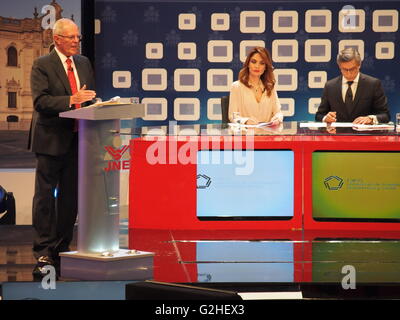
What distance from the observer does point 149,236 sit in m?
4.87

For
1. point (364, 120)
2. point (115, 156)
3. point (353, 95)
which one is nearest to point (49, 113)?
point (115, 156)

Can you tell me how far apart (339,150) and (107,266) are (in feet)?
5.93

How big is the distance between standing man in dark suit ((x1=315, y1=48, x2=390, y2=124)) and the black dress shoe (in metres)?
2.66

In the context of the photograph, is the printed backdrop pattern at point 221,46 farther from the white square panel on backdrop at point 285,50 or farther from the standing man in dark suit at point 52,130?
the standing man in dark suit at point 52,130

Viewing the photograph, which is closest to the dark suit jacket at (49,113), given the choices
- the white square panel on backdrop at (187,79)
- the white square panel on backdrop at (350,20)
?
the white square panel on backdrop at (187,79)

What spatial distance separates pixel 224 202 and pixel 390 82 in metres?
3.88

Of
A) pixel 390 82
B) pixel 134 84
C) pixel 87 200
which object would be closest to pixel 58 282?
pixel 87 200

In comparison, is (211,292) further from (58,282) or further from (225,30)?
(225,30)

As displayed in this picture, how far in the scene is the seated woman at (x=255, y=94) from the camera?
5.81 m

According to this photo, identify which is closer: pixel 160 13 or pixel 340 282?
pixel 340 282

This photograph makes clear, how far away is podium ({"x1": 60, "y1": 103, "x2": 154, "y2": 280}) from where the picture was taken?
3914mm

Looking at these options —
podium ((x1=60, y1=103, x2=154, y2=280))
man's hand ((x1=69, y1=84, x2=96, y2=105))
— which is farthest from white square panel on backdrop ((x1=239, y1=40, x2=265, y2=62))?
podium ((x1=60, y1=103, x2=154, y2=280))

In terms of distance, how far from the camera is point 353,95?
242 inches

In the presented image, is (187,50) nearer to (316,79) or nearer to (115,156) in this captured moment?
(316,79)
